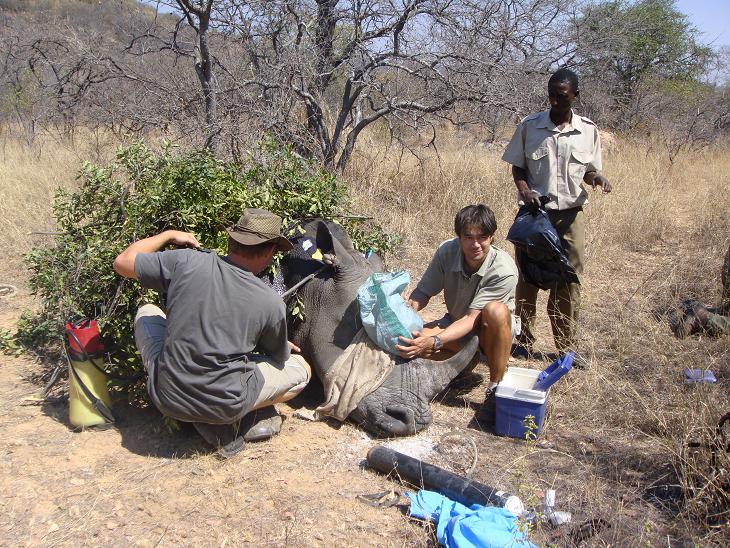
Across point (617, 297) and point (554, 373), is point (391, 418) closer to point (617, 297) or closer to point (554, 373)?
point (554, 373)

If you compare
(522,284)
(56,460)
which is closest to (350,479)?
(56,460)

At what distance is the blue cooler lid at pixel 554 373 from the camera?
11.3ft

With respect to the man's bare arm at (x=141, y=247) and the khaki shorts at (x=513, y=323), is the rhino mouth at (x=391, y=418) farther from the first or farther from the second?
the man's bare arm at (x=141, y=247)

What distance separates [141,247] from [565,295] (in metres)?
2.70

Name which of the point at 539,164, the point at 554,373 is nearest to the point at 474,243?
the point at 554,373

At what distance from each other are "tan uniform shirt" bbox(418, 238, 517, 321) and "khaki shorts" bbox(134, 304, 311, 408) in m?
1.01

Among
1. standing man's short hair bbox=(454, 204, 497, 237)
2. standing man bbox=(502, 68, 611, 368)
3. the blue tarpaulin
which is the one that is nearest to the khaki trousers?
standing man bbox=(502, 68, 611, 368)

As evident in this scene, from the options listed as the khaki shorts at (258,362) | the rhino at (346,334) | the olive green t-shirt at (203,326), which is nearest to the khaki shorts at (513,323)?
the rhino at (346,334)

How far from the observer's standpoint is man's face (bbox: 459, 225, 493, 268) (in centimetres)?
373

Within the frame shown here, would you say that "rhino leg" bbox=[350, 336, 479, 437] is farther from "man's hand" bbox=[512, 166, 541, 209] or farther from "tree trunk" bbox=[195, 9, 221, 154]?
"tree trunk" bbox=[195, 9, 221, 154]

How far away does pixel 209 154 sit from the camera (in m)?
4.32

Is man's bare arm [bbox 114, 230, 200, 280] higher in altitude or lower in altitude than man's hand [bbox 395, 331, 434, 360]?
higher

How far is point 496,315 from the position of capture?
Answer: 12.3ft

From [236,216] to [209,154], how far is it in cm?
51
